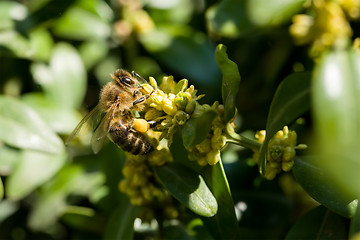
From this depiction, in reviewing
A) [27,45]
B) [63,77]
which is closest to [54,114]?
[63,77]

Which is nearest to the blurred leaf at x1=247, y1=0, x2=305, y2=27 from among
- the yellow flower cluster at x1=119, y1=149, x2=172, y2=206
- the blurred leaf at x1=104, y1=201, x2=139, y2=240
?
the yellow flower cluster at x1=119, y1=149, x2=172, y2=206

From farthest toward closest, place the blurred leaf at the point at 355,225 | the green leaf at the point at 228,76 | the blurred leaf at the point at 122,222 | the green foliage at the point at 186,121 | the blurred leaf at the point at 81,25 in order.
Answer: the blurred leaf at the point at 81,25, the blurred leaf at the point at 122,222, the green foliage at the point at 186,121, the green leaf at the point at 228,76, the blurred leaf at the point at 355,225

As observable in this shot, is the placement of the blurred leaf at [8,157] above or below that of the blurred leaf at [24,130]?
below

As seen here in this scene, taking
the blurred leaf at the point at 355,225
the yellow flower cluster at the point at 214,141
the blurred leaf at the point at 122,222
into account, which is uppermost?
the yellow flower cluster at the point at 214,141

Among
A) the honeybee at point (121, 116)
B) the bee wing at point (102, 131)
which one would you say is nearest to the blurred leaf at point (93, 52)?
the honeybee at point (121, 116)

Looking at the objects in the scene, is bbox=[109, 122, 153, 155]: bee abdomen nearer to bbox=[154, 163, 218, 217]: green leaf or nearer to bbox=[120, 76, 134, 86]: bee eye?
bbox=[154, 163, 218, 217]: green leaf

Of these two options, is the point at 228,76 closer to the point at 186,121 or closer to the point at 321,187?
the point at 186,121

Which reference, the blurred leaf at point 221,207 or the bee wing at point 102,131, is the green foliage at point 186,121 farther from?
the bee wing at point 102,131
